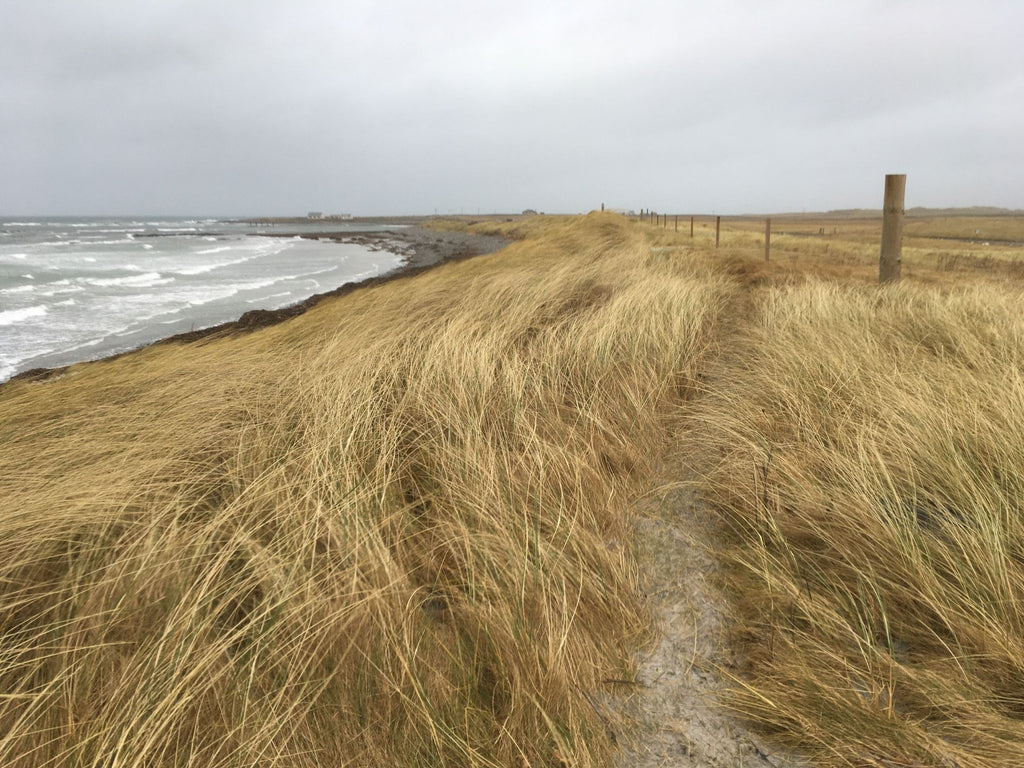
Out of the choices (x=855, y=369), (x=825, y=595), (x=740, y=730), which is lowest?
(x=740, y=730)

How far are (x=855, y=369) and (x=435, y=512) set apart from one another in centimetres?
276

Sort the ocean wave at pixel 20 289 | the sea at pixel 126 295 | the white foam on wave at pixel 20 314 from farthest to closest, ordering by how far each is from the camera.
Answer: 1. the ocean wave at pixel 20 289
2. the white foam on wave at pixel 20 314
3. the sea at pixel 126 295

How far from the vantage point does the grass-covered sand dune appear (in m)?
1.37

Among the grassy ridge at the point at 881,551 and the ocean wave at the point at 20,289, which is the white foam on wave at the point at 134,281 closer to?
the ocean wave at the point at 20,289

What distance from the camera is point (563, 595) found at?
1747 millimetres

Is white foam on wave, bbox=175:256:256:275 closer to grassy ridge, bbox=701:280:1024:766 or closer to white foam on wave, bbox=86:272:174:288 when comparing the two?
white foam on wave, bbox=86:272:174:288

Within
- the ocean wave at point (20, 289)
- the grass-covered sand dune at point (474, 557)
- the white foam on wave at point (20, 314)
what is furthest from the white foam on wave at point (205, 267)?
the grass-covered sand dune at point (474, 557)

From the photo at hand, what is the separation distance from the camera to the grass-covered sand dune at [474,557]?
1.37 m

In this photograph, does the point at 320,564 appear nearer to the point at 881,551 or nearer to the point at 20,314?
the point at 881,551

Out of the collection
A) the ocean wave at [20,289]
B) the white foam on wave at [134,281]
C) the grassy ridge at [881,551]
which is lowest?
the grassy ridge at [881,551]

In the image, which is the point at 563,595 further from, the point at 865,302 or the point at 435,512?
the point at 865,302

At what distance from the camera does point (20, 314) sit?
13.1 metres

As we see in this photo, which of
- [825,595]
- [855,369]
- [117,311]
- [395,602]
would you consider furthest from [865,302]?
[117,311]

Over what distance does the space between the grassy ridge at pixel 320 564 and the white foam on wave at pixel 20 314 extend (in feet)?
41.2
